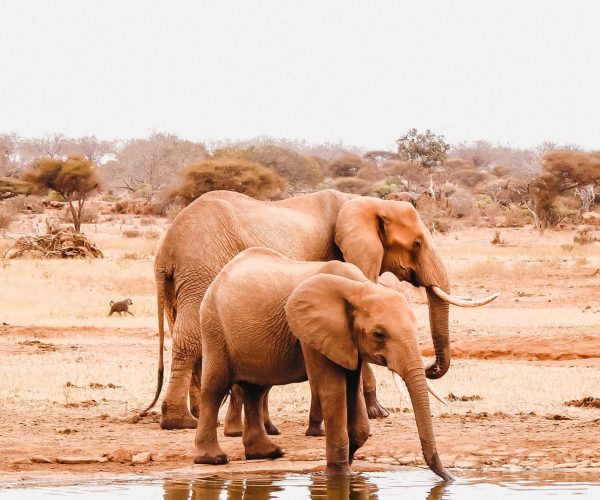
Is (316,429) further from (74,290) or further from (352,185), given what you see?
(352,185)

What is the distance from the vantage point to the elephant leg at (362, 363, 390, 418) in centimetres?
995

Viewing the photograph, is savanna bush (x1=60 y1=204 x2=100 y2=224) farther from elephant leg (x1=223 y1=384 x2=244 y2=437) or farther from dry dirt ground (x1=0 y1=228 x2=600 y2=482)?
elephant leg (x1=223 y1=384 x2=244 y2=437)

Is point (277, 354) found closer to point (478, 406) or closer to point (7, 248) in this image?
point (478, 406)

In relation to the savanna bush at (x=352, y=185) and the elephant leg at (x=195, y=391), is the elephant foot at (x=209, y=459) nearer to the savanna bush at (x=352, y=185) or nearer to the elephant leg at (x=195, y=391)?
the elephant leg at (x=195, y=391)

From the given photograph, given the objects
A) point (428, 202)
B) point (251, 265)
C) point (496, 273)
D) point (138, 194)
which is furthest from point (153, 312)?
point (138, 194)

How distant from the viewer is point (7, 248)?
96.5 ft

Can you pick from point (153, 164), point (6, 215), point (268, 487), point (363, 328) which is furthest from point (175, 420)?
point (153, 164)

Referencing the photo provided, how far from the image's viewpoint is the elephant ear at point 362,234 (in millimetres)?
10141

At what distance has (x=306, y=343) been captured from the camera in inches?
290

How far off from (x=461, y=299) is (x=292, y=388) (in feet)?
10.2

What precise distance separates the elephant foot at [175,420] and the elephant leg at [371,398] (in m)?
1.44

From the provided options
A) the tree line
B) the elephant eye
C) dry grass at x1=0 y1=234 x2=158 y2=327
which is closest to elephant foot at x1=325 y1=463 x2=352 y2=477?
the elephant eye

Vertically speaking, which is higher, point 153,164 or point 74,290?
point 153,164

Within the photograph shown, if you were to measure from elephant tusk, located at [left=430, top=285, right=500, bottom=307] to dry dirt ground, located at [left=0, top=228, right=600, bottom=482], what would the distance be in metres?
0.96
